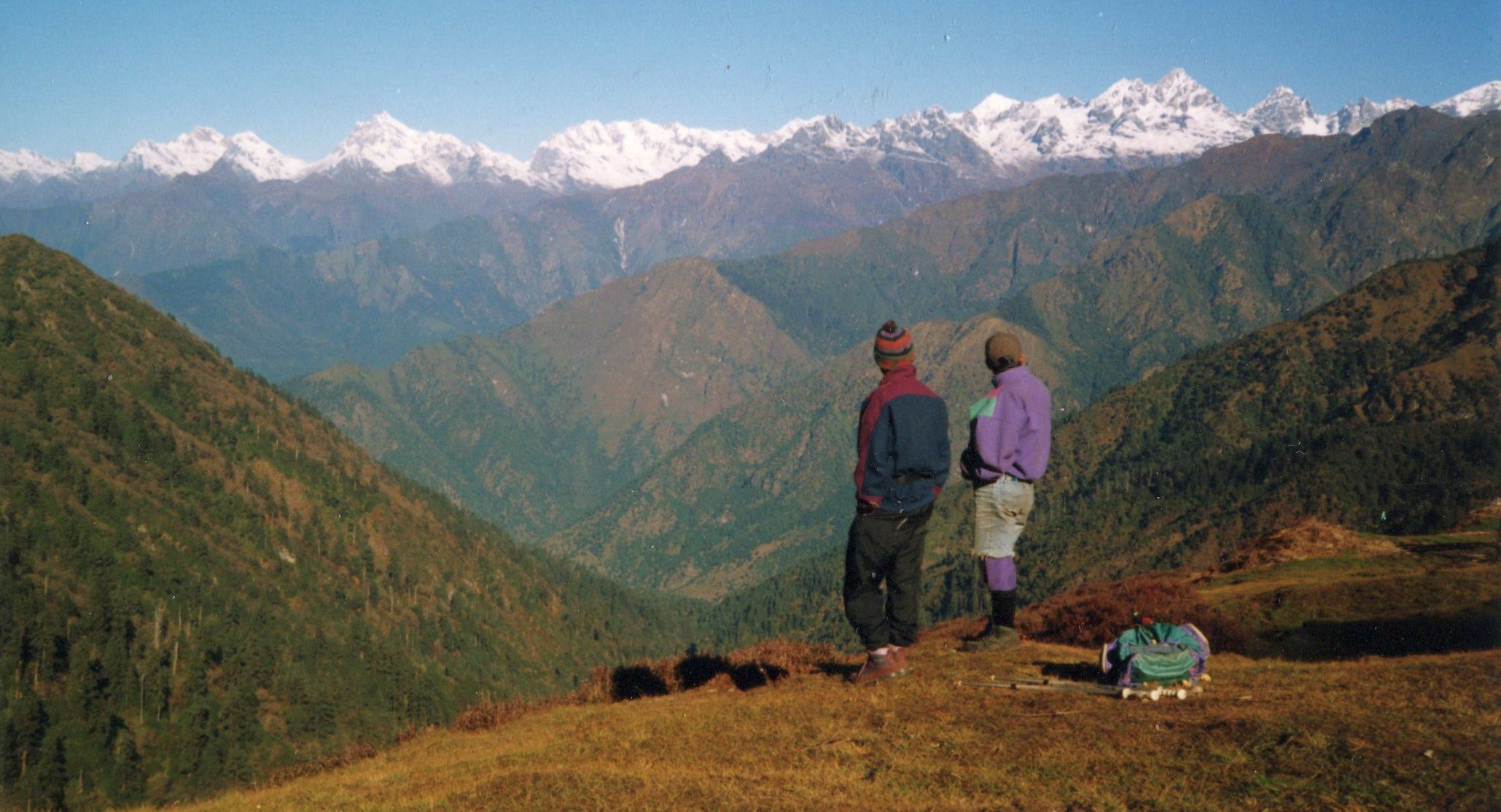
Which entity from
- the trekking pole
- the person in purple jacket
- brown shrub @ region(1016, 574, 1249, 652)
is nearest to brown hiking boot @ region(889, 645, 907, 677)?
the trekking pole

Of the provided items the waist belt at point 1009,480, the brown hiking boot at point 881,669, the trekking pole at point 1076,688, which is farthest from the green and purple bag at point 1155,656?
the brown hiking boot at point 881,669

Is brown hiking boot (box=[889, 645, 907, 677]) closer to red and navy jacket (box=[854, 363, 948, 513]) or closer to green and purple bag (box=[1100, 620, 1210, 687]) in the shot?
red and navy jacket (box=[854, 363, 948, 513])

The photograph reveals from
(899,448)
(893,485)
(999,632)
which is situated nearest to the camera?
(899,448)

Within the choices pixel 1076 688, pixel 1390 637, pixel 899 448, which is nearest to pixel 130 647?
pixel 899 448

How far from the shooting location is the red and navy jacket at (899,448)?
17.7 metres

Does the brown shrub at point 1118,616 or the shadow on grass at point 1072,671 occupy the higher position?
the shadow on grass at point 1072,671

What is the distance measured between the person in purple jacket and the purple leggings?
0.10m

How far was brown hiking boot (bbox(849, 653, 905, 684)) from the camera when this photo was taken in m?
19.7

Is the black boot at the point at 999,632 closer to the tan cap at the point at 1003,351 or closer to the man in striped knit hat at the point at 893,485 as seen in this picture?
the man in striped knit hat at the point at 893,485

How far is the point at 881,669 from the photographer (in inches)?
776

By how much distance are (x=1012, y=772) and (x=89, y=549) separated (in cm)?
18874

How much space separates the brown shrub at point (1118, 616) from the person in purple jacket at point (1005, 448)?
5.09 meters

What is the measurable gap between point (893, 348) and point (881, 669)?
6.60 metres

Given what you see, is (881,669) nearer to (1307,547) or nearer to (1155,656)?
(1155,656)
